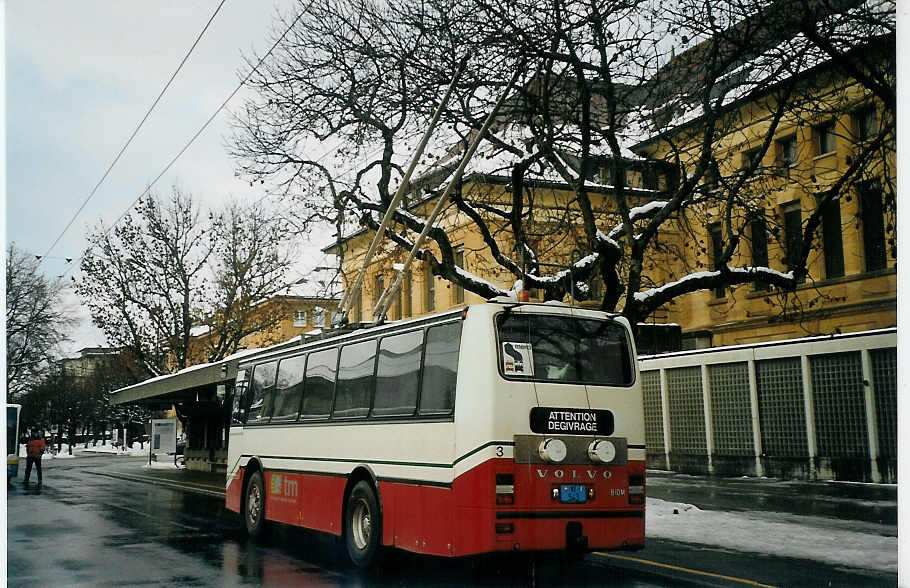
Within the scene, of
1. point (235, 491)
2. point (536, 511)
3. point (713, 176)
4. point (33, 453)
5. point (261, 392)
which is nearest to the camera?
point (536, 511)

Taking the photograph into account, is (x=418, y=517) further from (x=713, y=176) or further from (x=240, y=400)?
(x=713, y=176)

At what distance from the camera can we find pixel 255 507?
14891 millimetres

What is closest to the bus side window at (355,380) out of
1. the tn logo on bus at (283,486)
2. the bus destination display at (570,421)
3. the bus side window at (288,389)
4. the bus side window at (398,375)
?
the bus side window at (398,375)

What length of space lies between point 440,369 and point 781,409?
45.5 ft

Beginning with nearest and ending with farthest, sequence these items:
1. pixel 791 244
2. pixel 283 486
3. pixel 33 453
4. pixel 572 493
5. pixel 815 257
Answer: pixel 572 493 < pixel 283 486 < pixel 791 244 < pixel 815 257 < pixel 33 453

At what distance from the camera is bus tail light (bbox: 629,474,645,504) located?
10086mm

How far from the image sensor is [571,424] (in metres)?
9.77

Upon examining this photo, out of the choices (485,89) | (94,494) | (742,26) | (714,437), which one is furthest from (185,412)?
(742,26)

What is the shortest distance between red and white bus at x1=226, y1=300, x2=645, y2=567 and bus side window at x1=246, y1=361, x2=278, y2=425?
3122 mm

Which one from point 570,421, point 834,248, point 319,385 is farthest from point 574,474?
point 834,248

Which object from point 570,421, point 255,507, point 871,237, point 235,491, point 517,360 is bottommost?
point 255,507

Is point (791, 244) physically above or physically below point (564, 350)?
above

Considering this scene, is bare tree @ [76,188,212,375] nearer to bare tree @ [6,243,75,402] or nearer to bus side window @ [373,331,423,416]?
bare tree @ [6,243,75,402]

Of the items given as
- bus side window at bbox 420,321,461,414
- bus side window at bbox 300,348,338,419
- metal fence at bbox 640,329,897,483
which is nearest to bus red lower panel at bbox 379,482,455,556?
bus side window at bbox 420,321,461,414
